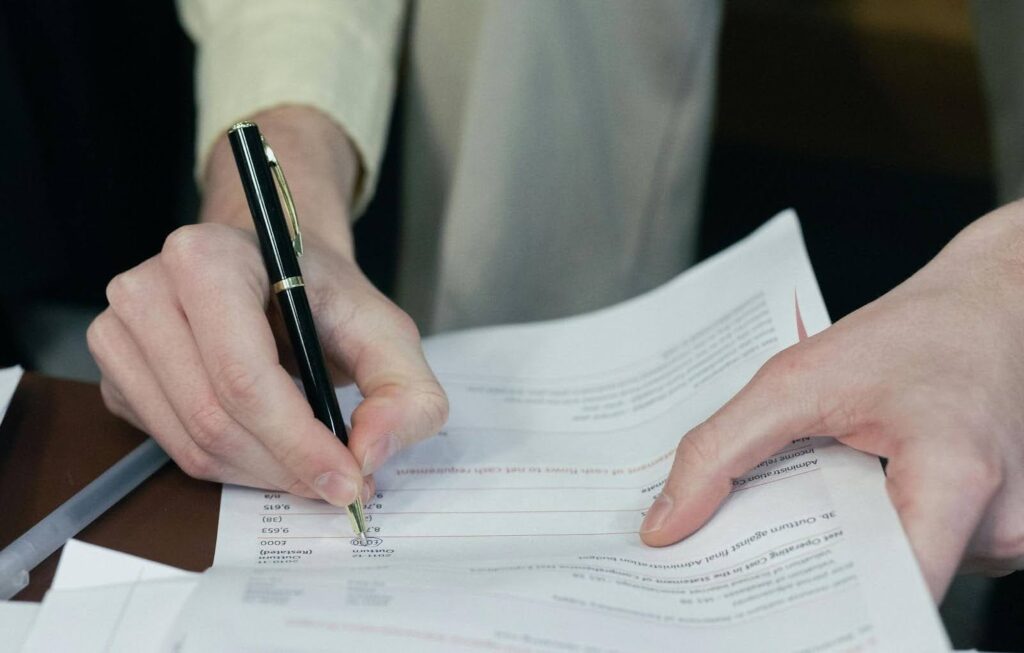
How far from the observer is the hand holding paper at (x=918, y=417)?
373 millimetres

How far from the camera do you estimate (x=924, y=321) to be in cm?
43

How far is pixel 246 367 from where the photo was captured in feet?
1.42

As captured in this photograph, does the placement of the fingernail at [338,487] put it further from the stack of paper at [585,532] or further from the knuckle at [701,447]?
the knuckle at [701,447]

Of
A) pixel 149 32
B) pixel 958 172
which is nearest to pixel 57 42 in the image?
pixel 149 32

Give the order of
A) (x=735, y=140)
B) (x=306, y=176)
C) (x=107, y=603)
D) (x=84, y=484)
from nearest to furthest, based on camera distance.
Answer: (x=107, y=603) < (x=84, y=484) < (x=306, y=176) < (x=735, y=140)

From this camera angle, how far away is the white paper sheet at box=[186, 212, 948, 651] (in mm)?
344

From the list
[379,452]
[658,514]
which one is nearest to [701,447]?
[658,514]

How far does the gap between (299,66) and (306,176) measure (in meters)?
0.12

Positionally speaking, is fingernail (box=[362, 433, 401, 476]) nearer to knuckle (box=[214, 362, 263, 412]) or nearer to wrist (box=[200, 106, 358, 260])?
knuckle (box=[214, 362, 263, 412])

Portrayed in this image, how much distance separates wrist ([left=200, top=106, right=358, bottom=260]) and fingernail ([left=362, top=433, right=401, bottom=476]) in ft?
0.52

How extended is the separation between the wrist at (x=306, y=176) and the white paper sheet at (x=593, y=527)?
10 cm

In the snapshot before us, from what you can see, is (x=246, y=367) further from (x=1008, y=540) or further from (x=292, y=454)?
(x=1008, y=540)

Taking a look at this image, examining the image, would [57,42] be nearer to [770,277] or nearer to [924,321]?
[770,277]

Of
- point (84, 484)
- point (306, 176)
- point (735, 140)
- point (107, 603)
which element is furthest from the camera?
point (735, 140)
